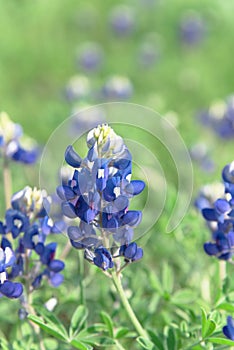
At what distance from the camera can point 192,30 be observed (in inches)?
258

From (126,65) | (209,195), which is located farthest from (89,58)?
(209,195)

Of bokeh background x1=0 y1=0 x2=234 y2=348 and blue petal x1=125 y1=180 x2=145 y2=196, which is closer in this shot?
blue petal x1=125 y1=180 x2=145 y2=196

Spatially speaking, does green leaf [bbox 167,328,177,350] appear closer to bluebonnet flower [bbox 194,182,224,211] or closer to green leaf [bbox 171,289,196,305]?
green leaf [bbox 171,289,196,305]

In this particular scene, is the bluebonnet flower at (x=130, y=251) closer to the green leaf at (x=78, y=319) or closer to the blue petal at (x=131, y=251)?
the blue petal at (x=131, y=251)

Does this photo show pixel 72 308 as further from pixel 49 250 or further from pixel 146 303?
pixel 49 250

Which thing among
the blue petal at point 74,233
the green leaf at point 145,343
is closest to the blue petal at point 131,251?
the blue petal at point 74,233

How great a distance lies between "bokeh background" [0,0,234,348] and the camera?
4.54 m

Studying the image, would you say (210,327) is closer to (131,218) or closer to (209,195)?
(131,218)

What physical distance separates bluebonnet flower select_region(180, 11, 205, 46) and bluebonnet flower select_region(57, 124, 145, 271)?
15.9ft

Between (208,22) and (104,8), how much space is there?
1.27m

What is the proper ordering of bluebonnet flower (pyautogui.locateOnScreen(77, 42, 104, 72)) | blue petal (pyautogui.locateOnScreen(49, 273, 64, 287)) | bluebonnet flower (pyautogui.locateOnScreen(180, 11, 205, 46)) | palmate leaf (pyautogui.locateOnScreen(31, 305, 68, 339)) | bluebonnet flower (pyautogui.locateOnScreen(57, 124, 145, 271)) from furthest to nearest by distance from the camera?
bluebonnet flower (pyautogui.locateOnScreen(180, 11, 205, 46)) < bluebonnet flower (pyautogui.locateOnScreen(77, 42, 104, 72)) < blue petal (pyautogui.locateOnScreen(49, 273, 64, 287)) < palmate leaf (pyautogui.locateOnScreen(31, 305, 68, 339)) < bluebonnet flower (pyautogui.locateOnScreen(57, 124, 145, 271))

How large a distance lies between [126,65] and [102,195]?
4.64 metres

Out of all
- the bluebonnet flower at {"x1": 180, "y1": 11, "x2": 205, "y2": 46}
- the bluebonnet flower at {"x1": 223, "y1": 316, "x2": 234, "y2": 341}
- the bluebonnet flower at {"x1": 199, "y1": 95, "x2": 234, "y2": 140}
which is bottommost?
the bluebonnet flower at {"x1": 223, "y1": 316, "x2": 234, "y2": 341}

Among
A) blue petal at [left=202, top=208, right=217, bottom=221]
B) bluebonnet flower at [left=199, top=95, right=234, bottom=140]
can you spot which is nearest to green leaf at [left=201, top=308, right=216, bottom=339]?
blue petal at [left=202, top=208, right=217, bottom=221]
